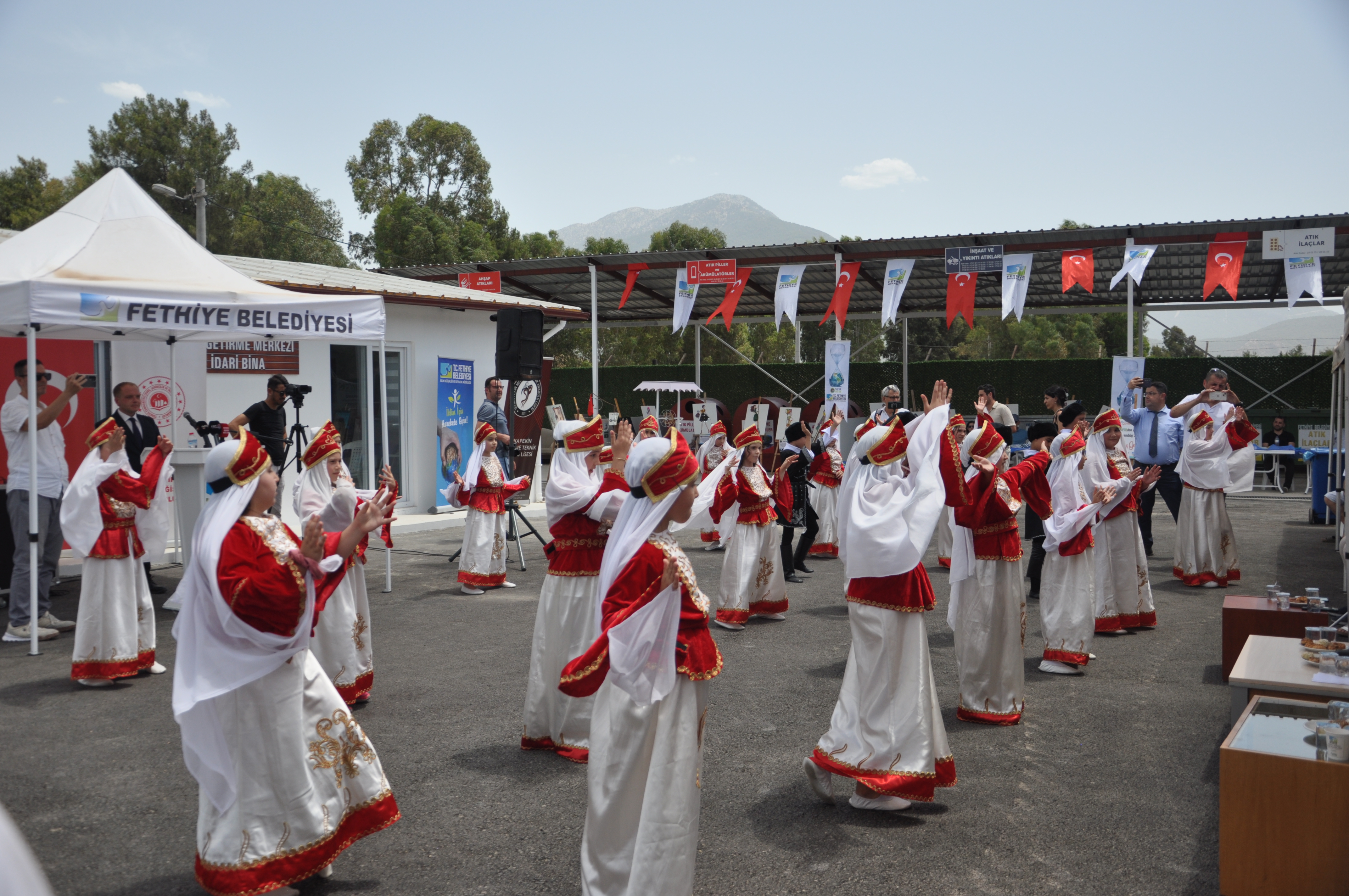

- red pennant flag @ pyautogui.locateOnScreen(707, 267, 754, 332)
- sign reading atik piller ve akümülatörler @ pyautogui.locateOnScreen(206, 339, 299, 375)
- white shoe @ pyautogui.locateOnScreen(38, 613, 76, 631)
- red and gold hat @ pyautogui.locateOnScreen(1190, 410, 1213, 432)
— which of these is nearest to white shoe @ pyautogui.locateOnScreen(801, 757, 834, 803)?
white shoe @ pyautogui.locateOnScreen(38, 613, 76, 631)

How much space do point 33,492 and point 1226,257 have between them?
650 inches

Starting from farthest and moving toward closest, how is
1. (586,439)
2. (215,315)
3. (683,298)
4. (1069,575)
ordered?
(683,298) → (215,315) → (1069,575) → (586,439)

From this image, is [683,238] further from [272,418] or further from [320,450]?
[320,450]

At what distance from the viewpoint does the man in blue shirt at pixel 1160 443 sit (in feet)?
34.0

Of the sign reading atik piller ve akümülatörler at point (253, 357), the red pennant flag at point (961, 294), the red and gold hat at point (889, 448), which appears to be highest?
the red pennant flag at point (961, 294)

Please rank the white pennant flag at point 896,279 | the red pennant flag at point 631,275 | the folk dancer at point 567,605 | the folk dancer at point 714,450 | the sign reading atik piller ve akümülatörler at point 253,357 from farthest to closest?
the red pennant flag at point 631,275, the white pennant flag at point 896,279, the sign reading atik piller ve akümülatörler at point 253,357, the folk dancer at point 714,450, the folk dancer at point 567,605

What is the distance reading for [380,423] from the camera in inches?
571

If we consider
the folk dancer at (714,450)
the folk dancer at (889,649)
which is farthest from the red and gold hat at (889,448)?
the folk dancer at (714,450)

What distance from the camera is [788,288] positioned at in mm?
18453

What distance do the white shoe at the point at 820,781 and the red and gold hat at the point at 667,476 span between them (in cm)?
184

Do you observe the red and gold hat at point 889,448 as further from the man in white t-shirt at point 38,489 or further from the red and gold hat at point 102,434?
the man in white t-shirt at point 38,489

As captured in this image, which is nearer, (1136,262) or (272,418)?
(272,418)

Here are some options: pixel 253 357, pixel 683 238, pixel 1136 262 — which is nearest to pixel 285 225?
pixel 683 238

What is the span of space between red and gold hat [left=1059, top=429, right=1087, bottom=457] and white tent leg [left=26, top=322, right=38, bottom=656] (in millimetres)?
7672
